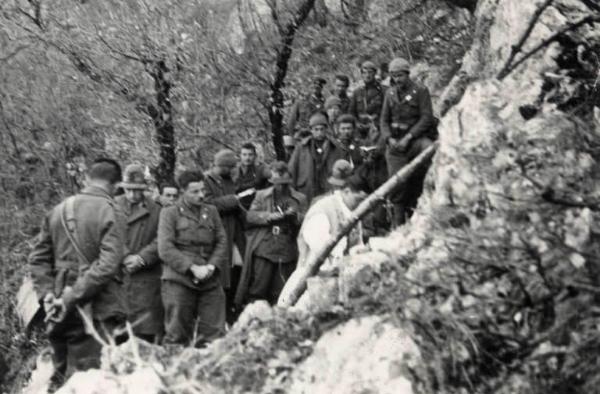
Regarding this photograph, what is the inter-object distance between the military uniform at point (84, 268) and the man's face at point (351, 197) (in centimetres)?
292

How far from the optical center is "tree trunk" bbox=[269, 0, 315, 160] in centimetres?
1589

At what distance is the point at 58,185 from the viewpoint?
58.0ft

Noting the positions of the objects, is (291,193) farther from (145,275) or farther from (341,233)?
(341,233)

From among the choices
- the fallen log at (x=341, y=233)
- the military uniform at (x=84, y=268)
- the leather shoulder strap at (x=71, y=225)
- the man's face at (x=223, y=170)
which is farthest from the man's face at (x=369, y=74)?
the leather shoulder strap at (x=71, y=225)

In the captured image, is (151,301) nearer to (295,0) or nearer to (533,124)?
(533,124)

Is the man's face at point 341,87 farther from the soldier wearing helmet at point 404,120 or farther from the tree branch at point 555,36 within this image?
the tree branch at point 555,36

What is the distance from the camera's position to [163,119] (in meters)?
16.1

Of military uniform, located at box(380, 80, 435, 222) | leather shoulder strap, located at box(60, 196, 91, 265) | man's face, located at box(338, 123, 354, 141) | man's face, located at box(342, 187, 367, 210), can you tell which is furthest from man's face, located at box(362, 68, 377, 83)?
leather shoulder strap, located at box(60, 196, 91, 265)

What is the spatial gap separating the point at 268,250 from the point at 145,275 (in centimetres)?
143

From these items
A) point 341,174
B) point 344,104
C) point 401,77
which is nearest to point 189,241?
point 341,174

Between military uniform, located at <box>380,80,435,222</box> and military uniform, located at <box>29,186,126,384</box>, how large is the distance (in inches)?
173

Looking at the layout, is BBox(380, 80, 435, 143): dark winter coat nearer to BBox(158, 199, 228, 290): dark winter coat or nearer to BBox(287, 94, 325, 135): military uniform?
BBox(158, 199, 228, 290): dark winter coat

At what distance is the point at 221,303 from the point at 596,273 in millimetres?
5086

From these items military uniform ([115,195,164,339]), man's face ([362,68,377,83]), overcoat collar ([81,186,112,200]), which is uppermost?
man's face ([362,68,377,83])
